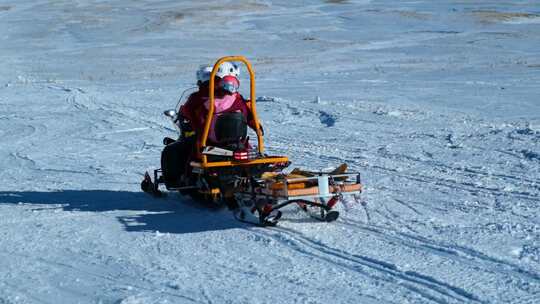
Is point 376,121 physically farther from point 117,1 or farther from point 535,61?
point 117,1

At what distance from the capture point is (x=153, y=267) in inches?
255

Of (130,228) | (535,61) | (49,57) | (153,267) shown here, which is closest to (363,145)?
(130,228)

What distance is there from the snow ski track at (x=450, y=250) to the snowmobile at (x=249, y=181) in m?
0.38

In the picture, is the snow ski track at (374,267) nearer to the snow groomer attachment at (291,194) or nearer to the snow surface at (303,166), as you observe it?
the snow surface at (303,166)

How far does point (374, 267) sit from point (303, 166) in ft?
14.0

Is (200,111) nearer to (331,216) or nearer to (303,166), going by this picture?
(331,216)

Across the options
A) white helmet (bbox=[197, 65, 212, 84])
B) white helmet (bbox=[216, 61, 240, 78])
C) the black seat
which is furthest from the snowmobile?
white helmet (bbox=[197, 65, 212, 84])

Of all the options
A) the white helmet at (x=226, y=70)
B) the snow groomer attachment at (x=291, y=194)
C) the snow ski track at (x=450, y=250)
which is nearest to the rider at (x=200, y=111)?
the white helmet at (x=226, y=70)

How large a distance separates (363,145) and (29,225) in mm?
4829

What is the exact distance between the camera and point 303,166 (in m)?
10.4

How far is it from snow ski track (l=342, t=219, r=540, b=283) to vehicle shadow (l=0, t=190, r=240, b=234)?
1148 millimetres

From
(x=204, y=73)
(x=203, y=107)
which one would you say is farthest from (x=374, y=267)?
(x=204, y=73)

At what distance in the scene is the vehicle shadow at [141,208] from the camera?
25.4 feet

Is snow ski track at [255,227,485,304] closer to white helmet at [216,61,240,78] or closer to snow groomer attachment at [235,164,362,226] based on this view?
snow groomer attachment at [235,164,362,226]
